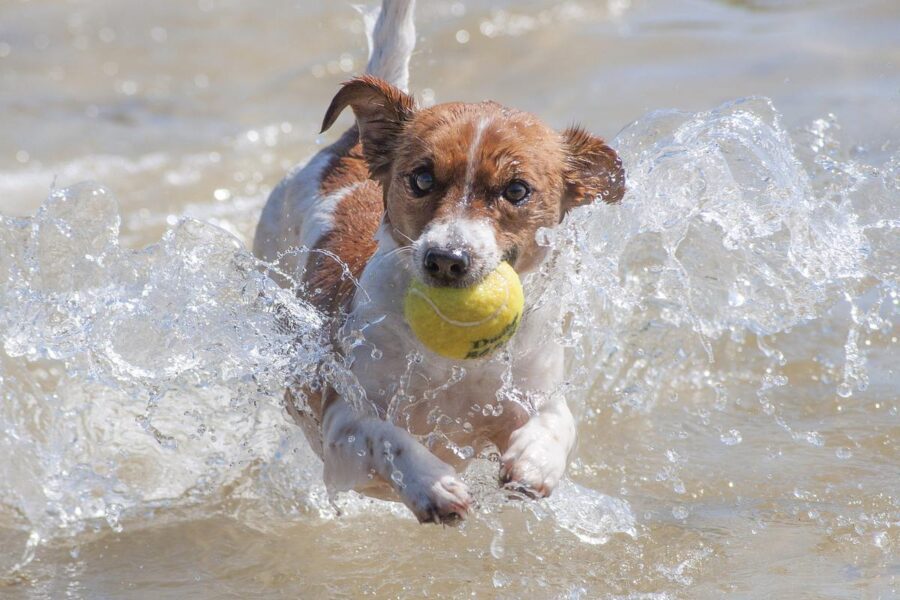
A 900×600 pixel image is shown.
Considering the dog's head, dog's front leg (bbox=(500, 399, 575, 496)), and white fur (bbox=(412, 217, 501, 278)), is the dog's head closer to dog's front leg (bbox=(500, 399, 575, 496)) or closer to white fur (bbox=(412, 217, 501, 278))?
white fur (bbox=(412, 217, 501, 278))

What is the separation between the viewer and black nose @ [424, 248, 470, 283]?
357 cm

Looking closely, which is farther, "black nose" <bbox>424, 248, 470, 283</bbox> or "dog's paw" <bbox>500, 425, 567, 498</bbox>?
A: "dog's paw" <bbox>500, 425, 567, 498</bbox>

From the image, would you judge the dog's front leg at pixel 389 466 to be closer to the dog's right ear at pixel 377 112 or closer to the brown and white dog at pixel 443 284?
the brown and white dog at pixel 443 284

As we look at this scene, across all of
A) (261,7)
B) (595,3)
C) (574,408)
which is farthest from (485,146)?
(261,7)

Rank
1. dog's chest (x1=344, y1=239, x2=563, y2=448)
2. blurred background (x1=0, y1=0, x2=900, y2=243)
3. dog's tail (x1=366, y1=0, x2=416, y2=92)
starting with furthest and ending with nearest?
blurred background (x1=0, y1=0, x2=900, y2=243) → dog's tail (x1=366, y1=0, x2=416, y2=92) → dog's chest (x1=344, y1=239, x2=563, y2=448)

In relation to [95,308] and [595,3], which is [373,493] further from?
[595,3]

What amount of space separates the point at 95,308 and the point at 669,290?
2574 millimetres

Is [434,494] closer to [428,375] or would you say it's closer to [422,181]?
[428,375]

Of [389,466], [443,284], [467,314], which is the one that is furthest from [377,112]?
[389,466]

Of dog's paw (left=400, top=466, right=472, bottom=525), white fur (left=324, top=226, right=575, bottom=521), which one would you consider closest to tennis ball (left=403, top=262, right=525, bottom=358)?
white fur (left=324, top=226, right=575, bottom=521)

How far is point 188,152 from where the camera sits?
356 inches

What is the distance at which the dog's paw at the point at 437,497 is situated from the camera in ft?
11.4

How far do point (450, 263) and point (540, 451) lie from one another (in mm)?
673

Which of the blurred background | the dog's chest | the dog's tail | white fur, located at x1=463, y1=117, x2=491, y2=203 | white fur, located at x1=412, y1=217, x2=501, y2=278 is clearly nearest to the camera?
white fur, located at x1=412, y1=217, x2=501, y2=278
